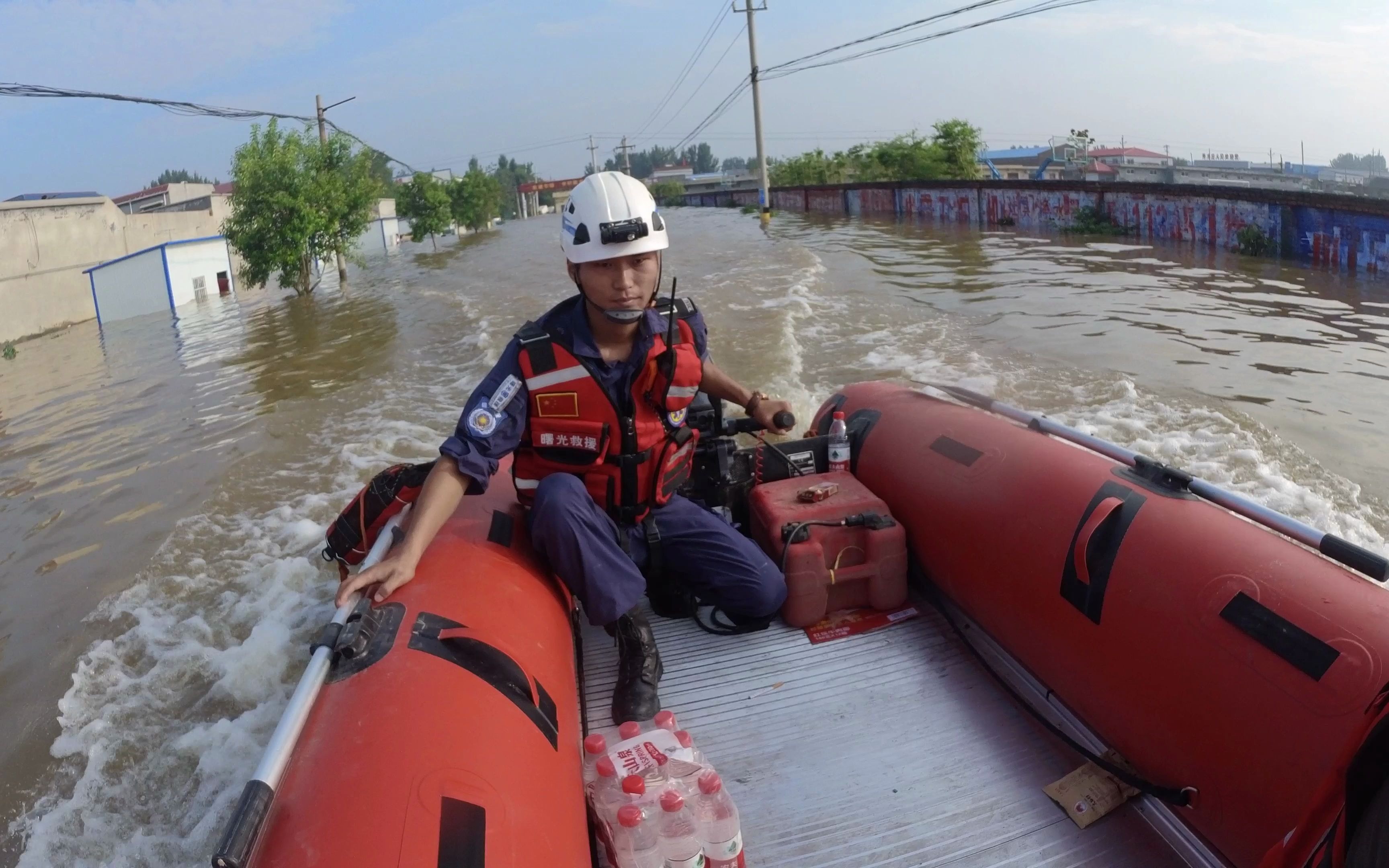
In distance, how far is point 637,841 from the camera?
184cm

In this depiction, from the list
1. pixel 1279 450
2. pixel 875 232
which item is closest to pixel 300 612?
pixel 1279 450

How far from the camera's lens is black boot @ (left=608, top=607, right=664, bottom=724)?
2.42 metres

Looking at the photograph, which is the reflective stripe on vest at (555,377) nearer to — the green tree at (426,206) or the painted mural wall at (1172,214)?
the painted mural wall at (1172,214)

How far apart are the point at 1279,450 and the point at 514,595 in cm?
471

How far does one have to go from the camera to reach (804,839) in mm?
2021

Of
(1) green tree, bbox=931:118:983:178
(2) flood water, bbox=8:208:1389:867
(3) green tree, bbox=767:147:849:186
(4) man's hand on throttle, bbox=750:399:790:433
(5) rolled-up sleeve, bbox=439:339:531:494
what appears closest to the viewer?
(5) rolled-up sleeve, bbox=439:339:531:494

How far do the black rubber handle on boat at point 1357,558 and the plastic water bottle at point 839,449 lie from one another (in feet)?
5.58

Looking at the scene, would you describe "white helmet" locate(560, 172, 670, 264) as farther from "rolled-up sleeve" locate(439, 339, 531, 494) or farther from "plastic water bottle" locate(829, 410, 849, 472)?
Answer: "plastic water bottle" locate(829, 410, 849, 472)

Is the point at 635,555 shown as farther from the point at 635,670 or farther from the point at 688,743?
the point at 688,743

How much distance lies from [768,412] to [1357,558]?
5.13 ft

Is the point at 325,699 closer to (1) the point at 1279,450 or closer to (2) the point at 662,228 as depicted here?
(2) the point at 662,228

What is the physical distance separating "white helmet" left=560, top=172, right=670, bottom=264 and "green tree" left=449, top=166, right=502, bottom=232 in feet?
169

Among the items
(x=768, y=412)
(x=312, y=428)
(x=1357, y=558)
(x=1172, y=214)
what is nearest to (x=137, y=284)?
(x=312, y=428)

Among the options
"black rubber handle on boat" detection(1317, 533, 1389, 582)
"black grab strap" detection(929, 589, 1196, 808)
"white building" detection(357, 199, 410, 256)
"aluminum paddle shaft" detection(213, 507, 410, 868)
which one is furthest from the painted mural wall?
"white building" detection(357, 199, 410, 256)
